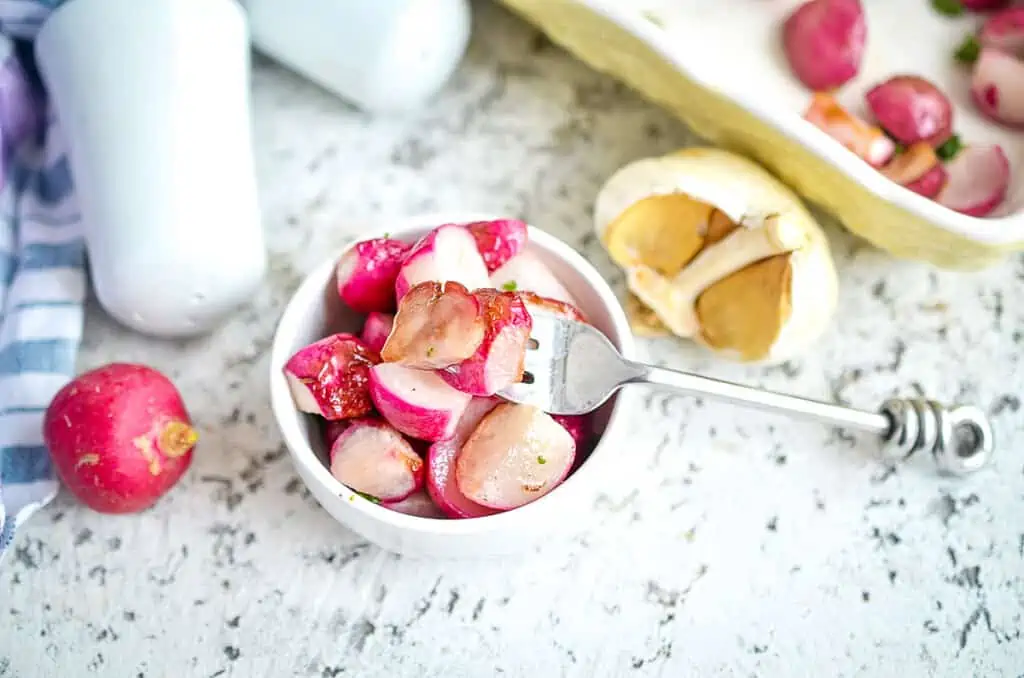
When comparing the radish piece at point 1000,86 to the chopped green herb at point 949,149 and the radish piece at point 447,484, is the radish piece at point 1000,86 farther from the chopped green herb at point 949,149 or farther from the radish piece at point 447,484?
the radish piece at point 447,484

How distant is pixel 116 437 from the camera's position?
54 cm

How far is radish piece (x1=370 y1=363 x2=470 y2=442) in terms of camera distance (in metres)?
0.49

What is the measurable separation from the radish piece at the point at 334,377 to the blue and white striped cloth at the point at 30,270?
181 mm

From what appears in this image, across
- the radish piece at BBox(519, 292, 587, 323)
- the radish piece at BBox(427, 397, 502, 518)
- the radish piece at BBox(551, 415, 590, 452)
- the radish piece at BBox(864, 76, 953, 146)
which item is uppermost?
the radish piece at BBox(864, 76, 953, 146)

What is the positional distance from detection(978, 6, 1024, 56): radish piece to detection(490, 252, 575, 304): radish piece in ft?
1.18

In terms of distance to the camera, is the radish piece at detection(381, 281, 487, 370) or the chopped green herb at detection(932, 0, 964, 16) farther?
the chopped green herb at detection(932, 0, 964, 16)

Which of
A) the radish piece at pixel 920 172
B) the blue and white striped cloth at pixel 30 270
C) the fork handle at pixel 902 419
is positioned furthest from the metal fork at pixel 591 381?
the blue and white striped cloth at pixel 30 270

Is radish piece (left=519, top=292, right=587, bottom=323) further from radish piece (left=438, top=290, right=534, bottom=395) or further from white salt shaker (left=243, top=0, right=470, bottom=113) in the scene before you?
white salt shaker (left=243, top=0, right=470, bottom=113)

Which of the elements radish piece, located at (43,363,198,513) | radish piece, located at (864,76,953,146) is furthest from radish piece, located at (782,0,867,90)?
radish piece, located at (43,363,198,513)

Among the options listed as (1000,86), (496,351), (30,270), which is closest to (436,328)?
(496,351)

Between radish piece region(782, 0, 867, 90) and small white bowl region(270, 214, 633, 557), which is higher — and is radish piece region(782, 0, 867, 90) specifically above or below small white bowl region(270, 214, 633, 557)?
above

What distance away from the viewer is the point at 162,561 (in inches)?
22.8

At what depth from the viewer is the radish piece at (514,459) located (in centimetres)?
50

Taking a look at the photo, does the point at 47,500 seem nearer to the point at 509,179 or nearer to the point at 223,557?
the point at 223,557
